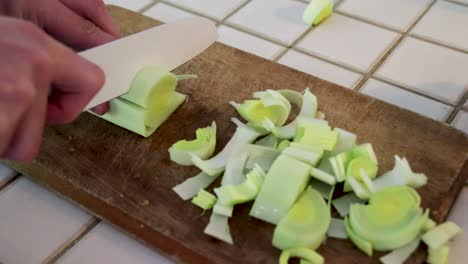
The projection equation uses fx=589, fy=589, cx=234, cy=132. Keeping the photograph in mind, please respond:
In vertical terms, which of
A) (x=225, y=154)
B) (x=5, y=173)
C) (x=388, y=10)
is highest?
(x=388, y=10)

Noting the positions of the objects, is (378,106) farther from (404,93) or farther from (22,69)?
(22,69)

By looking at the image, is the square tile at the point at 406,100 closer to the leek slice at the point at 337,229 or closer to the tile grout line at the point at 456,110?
the tile grout line at the point at 456,110

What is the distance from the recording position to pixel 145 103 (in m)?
0.78

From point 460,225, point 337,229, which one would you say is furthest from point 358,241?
point 460,225

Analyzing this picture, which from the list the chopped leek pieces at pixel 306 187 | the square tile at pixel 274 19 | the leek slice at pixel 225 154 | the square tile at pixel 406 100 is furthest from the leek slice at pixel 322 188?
the square tile at pixel 274 19

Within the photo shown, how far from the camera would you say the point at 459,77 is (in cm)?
90

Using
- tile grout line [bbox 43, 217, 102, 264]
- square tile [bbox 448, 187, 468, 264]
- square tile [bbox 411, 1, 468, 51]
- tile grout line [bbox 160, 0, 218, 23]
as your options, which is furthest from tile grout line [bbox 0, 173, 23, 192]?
square tile [bbox 411, 1, 468, 51]

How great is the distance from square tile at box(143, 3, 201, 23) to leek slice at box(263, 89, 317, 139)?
1.11ft

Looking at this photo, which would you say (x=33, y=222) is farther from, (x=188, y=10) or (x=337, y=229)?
(x=188, y=10)

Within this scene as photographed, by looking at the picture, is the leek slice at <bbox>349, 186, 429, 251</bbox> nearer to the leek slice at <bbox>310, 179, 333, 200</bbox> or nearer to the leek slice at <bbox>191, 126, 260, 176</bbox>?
the leek slice at <bbox>310, 179, 333, 200</bbox>

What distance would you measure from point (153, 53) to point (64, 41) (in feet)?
0.40

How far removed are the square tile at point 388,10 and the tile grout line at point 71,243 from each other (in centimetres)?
59

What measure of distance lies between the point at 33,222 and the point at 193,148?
8.5 inches

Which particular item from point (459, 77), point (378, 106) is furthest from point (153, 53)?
point (459, 77)
